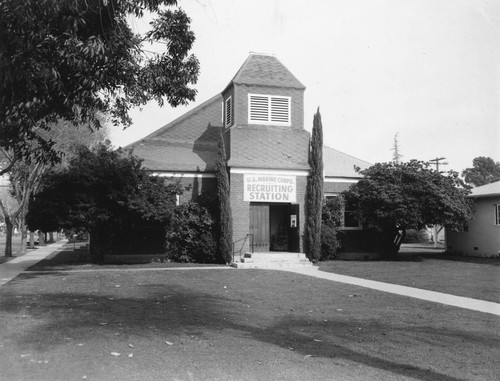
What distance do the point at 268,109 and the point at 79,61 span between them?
1615 centimetres

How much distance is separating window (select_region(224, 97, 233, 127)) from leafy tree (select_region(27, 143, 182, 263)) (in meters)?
4.99

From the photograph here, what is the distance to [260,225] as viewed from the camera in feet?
76.3

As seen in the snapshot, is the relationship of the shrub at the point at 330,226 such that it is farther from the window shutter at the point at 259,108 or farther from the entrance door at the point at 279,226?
the window shutter at the point at 259,108

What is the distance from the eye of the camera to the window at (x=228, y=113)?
76.5ft

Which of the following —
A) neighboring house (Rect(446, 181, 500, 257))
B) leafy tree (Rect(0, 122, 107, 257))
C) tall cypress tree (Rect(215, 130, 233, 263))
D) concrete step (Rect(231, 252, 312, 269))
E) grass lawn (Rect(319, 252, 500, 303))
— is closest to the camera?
grass lawn (Rect(319, 252, 500, 303))

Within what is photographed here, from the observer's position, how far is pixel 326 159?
2886 centimetres

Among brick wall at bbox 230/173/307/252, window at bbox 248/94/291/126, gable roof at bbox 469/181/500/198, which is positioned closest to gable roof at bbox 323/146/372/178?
window at bbox 248/94/291/126

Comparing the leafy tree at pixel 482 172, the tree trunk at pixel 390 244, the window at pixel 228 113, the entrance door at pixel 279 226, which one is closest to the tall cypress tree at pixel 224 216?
the window at pixel 228 113

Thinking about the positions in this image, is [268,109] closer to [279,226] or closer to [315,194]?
[315,194]

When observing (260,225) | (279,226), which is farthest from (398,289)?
(279,226)

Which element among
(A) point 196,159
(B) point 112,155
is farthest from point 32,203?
(A) point 196,159

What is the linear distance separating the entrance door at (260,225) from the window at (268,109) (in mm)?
3995

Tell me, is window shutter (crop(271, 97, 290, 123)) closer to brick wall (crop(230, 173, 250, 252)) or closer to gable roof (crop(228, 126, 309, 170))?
gable roof (crop(228, 126, 309, 170))

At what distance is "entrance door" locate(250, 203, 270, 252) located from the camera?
75.6ft
